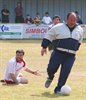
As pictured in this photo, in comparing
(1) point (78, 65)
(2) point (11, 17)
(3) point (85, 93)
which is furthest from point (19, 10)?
(3) point (85, 93)

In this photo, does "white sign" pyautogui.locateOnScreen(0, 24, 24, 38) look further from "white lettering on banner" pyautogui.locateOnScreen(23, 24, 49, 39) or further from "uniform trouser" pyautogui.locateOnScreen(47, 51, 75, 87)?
"uniform trouser" pyautogui.locateOnScreen(47, 51, 75, 87)

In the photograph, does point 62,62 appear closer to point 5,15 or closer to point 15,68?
point 15,68

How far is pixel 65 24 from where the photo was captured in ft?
34.3

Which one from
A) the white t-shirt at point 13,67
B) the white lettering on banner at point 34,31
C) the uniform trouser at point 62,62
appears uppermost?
the uniform trouser at point 62,62

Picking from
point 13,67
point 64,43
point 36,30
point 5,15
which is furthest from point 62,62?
point 5,15

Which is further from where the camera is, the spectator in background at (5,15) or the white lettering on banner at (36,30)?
the spectator in background at (5,15)

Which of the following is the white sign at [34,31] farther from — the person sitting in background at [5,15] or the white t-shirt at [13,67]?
the white t-shirt at [13,67]

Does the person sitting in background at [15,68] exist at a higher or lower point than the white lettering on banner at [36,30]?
higher

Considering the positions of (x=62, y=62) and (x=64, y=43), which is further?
(x=62, y=62)

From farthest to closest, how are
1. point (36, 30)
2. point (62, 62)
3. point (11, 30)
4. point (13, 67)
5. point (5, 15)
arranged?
point (5, 15)
point (36, 30)
point (11, 30)
point (13, 67)
point (62, 62)

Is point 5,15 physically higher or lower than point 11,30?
higher

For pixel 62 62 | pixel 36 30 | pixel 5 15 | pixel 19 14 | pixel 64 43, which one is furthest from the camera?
pixel 19 14

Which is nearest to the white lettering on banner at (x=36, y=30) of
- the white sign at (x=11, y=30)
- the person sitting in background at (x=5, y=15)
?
the white sign at (x=11, y=30)

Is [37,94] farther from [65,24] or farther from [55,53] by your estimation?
[65,24]
